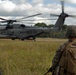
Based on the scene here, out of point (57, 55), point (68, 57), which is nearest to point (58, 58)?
point (57, 55)

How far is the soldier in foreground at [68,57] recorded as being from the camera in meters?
3.92

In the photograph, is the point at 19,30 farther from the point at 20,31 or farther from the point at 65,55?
the point at 65,55

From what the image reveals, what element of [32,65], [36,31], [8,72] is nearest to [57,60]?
[8,72]

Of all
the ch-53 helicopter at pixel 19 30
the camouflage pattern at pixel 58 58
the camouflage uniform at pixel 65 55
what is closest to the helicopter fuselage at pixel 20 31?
the ch-53 helicopter at pixel 19 30

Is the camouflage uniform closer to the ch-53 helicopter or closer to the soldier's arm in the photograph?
the soldier's arm

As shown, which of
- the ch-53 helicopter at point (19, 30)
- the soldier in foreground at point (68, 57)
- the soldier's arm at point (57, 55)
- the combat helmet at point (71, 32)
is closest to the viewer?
the soldier in foreground at point (68, 57)

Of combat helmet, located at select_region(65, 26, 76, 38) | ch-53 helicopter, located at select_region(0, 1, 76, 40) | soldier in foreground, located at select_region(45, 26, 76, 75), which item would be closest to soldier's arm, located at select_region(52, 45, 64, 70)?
soldier in foreground, located at select_region(45, 26, 76, 75)

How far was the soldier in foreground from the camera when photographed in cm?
392

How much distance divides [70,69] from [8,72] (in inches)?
200

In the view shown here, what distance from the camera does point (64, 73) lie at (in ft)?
13.3

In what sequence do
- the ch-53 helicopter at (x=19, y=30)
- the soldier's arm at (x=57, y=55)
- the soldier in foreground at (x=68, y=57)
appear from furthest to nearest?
the ch-53 helicopter at (x=19, y=30) < the soldier's arm at (x=57, y=55) < the soldier in foreground at (x=68, y=57)

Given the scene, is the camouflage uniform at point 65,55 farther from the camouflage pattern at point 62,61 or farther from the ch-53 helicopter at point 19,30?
the ch-53 helicopter at point 19,30

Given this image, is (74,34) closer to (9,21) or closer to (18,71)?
(18,71)

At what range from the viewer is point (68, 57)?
13.0ft
